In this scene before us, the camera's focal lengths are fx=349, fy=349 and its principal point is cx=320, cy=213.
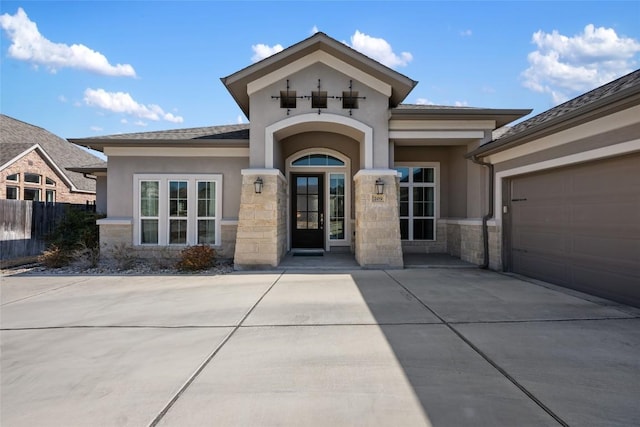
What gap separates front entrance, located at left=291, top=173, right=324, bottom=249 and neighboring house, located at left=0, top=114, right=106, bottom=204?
972 cm

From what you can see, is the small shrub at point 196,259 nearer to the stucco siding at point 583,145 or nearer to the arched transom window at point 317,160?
the arched transom window at point 317,160

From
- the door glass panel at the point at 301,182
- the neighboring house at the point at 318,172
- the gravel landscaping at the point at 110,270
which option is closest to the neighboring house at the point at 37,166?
the gravel landscaping at the point at 110,270

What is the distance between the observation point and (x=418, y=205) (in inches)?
454

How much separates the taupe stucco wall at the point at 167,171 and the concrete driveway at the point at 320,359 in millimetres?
4179

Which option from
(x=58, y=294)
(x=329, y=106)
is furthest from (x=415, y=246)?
(x=58, y=294)

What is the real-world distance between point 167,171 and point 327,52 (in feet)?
18.5

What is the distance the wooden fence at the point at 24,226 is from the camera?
10.5 metres

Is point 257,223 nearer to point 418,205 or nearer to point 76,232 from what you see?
point 418,205

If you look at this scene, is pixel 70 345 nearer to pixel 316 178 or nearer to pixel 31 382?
pixel 31 382

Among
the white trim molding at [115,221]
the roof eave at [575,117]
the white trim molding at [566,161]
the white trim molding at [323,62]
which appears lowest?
the white trim molding at [115,221]

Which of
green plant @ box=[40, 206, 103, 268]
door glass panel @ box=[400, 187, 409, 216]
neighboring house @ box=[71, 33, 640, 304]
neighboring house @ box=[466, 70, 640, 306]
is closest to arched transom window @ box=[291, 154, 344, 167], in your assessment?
neighboring house @ box=[71, 33, 640, 304]

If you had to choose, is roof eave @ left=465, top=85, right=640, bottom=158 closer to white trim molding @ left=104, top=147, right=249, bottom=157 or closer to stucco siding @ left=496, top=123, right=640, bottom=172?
stucco siding @ left=496, top=123, right=640, bottom=172

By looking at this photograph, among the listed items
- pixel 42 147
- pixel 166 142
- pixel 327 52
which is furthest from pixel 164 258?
pixel 42 147

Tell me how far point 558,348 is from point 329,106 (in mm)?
7288
